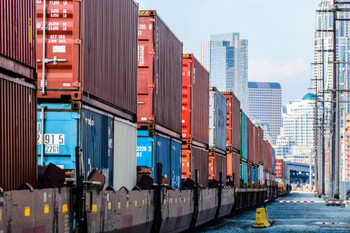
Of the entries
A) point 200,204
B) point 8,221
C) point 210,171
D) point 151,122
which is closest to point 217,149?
point 210,171

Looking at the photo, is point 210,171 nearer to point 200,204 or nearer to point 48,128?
point 200,204

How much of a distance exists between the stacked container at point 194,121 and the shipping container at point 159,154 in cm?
215

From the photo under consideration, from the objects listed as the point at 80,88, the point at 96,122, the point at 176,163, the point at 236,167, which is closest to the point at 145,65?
the point at 176,163

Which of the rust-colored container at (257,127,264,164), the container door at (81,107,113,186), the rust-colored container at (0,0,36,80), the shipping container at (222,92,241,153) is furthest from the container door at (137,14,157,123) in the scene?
the rust-colored container at (257,127,264,164)

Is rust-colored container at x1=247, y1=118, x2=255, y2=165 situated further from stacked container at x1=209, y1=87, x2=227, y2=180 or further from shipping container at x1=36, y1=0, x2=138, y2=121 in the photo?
shipping container at x1=36, y1=0, x2=138, y2=121

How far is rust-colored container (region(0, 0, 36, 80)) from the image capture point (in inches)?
475

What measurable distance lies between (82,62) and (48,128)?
1.50 m

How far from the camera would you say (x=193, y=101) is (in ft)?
92.3

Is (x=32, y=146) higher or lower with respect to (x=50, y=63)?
lower

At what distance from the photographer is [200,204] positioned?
25.5 m

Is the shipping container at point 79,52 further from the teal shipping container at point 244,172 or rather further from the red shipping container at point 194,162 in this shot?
the teal shipping container at point 244,172

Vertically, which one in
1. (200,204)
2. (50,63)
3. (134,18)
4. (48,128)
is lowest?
(200,204)

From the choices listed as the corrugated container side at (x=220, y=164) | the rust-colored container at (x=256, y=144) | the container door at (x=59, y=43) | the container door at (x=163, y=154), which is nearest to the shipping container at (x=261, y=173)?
the rust-colored container at (x=256, y=144)

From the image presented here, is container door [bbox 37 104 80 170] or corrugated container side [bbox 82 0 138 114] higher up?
corrugated container side [bbox 82 0 138 114]
